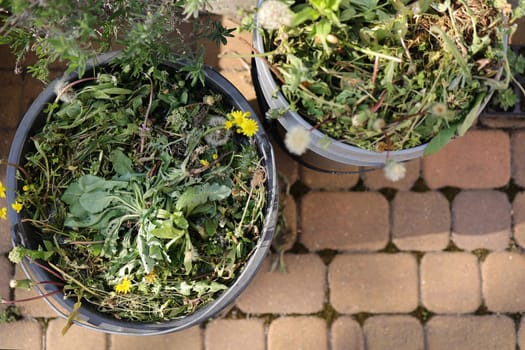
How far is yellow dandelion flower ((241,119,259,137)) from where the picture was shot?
1.37m

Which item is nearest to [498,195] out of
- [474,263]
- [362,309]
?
[474,263]

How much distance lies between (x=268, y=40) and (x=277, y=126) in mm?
323

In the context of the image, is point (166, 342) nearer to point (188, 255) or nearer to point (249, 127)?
point (188, 255)

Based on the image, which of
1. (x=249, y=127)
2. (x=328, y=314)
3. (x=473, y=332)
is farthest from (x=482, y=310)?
(x=249, y=127)

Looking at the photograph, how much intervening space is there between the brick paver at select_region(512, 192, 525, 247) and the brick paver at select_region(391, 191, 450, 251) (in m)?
0.21

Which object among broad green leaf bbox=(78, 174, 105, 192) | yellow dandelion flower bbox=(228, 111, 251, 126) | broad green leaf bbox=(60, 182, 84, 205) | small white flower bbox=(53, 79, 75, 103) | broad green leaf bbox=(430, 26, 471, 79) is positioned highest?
broad green leaf bbox=(430, 26, 471, 79)

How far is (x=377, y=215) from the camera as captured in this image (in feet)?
6.09

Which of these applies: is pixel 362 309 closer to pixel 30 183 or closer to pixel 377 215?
pixel 377 215

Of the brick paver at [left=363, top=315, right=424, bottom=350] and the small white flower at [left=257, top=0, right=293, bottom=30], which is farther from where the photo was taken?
the brick paver at [left=363, top=315, right=424, bottom=350]

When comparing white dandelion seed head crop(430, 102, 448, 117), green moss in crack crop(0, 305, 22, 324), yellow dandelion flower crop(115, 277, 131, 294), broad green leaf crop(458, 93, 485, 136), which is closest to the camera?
white dandelion seed head crop(430, 102, 448, 117)

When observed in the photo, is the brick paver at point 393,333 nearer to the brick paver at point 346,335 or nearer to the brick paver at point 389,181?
A: the brick paver at point 346,335

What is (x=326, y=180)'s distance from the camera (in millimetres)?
1854

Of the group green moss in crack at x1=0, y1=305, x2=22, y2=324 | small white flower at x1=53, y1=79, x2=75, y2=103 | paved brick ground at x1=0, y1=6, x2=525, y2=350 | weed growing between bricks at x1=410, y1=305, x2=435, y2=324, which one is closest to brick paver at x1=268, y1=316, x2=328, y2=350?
paved brick ground at x1=0, y1=6, x2=525, y2=350

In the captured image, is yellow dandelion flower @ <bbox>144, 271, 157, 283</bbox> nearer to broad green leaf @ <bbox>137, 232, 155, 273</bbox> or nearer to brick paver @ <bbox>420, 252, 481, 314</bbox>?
broad green leaf @ <bbox>137, 232, 155, 273</bbox>
